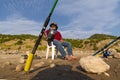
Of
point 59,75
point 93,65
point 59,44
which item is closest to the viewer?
point 59,75

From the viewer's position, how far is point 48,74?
7.68m

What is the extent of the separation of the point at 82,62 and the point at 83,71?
0.86 ft

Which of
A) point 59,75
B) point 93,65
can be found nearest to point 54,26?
point 93,65

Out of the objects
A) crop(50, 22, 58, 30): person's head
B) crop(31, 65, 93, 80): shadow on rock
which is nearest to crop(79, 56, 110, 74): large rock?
crop(31, 65, 93, 80): shadow on rock

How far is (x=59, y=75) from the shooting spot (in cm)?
763

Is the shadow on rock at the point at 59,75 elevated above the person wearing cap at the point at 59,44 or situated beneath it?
situated beneath

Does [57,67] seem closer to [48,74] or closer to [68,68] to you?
[68,68]

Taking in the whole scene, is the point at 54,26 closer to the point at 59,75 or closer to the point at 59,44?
the point at 59,44

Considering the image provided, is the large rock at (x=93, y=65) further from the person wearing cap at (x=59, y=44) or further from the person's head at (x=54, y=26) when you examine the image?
the person's head at (x=54, y=26)

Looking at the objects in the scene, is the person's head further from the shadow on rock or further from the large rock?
the large rock

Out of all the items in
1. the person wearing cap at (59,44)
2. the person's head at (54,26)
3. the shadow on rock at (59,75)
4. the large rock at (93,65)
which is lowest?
the shadow on rock at (59,75)

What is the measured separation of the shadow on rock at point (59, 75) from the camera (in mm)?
7359

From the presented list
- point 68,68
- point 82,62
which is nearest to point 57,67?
point 68,68

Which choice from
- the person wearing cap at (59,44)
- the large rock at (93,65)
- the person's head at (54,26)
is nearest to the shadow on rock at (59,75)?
the large rock at (93,65)
